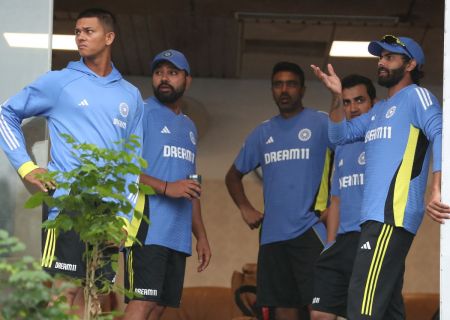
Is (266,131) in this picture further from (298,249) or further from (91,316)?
(91,316)

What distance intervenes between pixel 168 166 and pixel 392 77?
1.32 meters

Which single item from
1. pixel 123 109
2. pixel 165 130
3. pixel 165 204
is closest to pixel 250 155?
pixel 165 130

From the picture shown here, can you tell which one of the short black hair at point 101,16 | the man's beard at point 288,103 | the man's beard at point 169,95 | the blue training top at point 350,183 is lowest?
the blue training top at point 350,183

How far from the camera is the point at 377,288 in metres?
5.50

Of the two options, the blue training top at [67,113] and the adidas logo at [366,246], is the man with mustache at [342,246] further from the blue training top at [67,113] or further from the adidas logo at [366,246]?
the blue training top at [67,113]

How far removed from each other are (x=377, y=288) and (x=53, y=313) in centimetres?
261

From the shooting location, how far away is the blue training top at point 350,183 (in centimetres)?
624

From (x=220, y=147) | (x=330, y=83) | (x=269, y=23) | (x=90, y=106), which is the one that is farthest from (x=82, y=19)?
(x=220, y=147)

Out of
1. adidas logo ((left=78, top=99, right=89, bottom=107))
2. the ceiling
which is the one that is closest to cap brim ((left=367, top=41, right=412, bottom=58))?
adidas logo ((left=78, top=99, right=89, bottom=107))

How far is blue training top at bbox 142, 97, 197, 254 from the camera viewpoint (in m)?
Result: 6.20

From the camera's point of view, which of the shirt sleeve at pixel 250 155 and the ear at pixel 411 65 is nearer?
the ear at pixel 411 65

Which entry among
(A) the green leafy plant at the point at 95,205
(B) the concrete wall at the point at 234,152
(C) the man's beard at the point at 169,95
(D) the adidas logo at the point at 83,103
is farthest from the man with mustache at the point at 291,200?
(B) the concrete wall at the point at 234,152

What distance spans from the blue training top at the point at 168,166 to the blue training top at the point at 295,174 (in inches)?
25.5

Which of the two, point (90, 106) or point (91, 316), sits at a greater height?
point (90, 106)
